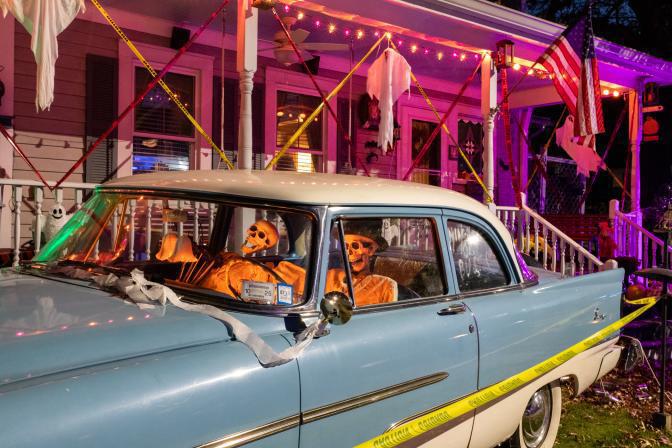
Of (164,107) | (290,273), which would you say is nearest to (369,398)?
(290,273)

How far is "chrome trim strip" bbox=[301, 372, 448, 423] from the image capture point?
7.70ft

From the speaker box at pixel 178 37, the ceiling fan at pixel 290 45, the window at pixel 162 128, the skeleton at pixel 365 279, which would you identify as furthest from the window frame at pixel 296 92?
the skeleton at pixel 365 279

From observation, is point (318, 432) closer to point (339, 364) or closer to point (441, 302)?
point (339, 364)

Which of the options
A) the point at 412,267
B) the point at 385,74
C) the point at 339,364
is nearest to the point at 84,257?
the point at 339,364

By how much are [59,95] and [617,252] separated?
31.1ft

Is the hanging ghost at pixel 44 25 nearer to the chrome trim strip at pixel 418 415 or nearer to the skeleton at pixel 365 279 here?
the skeleton at pixel 365 279

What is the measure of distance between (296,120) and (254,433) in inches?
339

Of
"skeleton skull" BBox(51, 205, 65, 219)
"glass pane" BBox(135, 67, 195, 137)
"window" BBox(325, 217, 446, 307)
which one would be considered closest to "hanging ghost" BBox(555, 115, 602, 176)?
"glass pane" BBox(135, 67, 195, 137)

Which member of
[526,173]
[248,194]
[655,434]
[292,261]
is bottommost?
[655,434]

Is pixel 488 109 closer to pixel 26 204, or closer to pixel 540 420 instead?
pixel 540 420

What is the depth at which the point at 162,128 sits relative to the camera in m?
8.83

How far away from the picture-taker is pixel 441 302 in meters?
3.18

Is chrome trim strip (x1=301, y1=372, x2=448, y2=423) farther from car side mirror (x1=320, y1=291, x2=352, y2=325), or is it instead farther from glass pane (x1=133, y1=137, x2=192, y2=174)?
glass pane (x1=133, y1=137, x2=192, y2=174)

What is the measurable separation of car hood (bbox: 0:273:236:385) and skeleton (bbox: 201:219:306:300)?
Result: 531 millimetres
